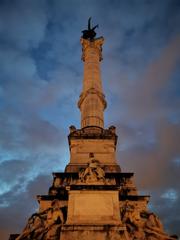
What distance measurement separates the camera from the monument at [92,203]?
11727 mm

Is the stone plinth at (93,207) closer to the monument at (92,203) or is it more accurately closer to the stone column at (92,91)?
the monument at (92,203)

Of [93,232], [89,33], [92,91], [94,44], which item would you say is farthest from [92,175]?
[89,33]

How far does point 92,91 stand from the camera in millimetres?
22234

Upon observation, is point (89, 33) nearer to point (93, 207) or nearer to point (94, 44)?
point (94, 44)

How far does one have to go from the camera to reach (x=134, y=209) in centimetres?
1355

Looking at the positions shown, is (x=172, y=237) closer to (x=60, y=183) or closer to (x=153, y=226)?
(x=153, y=226)

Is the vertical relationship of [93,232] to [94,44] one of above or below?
below

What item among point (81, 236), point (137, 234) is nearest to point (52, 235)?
point (81, 236)

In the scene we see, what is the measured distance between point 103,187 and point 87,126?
7.56 meters

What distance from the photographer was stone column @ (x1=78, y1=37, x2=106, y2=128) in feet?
68.5

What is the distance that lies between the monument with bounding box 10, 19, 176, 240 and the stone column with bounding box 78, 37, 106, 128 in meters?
0.30

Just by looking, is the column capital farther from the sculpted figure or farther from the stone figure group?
the stone figure group

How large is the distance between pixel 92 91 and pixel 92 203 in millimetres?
11138

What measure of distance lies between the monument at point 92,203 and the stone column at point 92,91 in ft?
0.99
